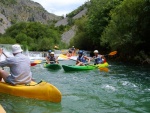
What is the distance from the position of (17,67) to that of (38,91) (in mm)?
934

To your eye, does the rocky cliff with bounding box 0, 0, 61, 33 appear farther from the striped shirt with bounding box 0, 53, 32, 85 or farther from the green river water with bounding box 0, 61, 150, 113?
the striped shirt with bounding box 0, 53, 32, 85

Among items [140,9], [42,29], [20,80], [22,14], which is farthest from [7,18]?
[20,80]

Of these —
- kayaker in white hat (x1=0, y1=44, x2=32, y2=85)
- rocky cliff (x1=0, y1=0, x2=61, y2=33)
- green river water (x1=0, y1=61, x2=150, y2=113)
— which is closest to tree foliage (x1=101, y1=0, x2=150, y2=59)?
green river water (x1=0, y1=61, x2=150, y2=113)

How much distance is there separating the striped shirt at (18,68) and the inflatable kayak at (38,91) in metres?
0.21

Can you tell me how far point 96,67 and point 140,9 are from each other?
7864 mm

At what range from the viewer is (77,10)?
12344cm

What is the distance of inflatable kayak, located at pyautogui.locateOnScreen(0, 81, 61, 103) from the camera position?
7859 millimetres

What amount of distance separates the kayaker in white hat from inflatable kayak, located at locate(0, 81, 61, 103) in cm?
21

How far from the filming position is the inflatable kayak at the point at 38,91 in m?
7.86

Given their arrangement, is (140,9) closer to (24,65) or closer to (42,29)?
(24,65)

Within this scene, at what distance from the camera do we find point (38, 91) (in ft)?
26.2

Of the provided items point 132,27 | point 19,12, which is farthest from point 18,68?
point 19,12

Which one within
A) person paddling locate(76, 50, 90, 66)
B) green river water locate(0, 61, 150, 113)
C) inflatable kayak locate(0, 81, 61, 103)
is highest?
person paddling locate(76, 50, 90, 66)

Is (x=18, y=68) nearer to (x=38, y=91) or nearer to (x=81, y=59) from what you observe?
(x=38, y=91)
